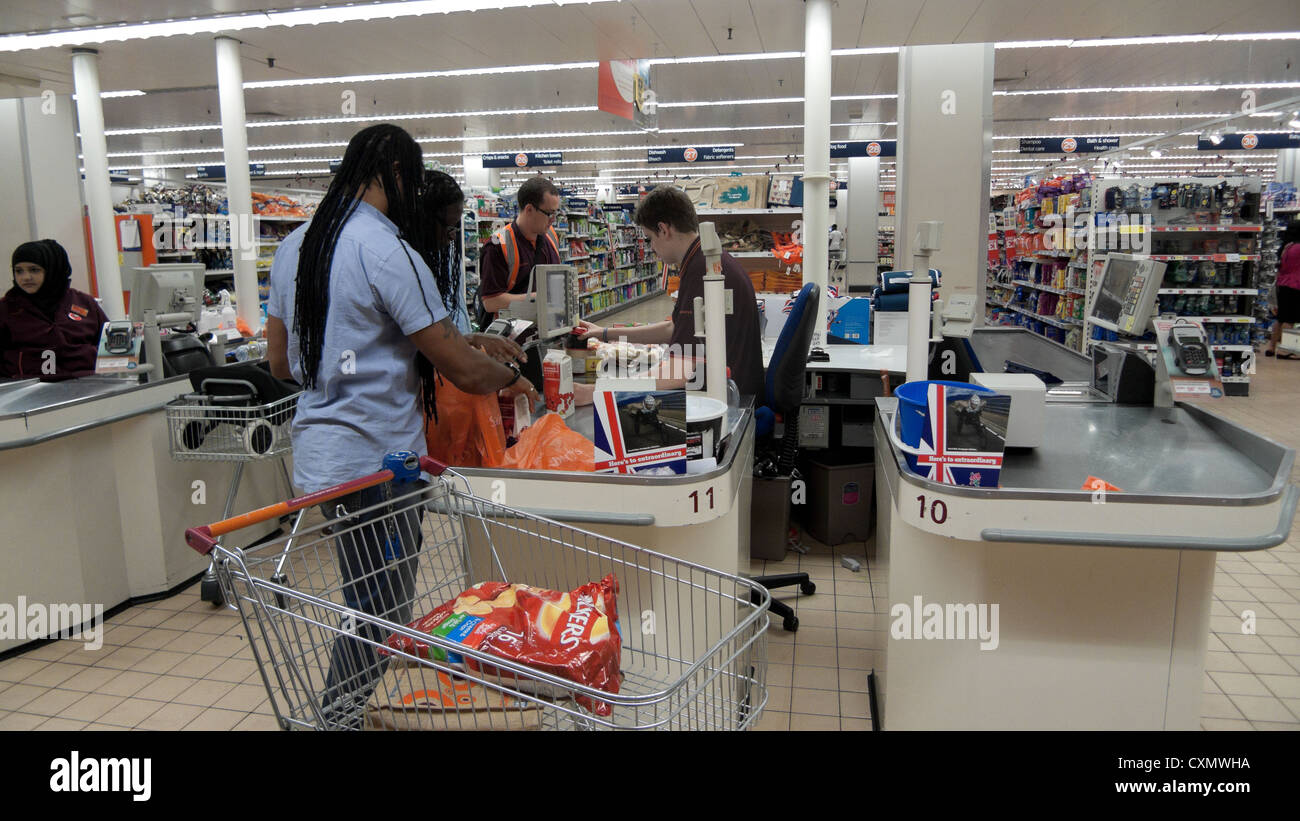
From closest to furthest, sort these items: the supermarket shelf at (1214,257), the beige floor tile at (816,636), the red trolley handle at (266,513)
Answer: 1. the red trolley handle at (266,513)
2. the beige floor tile at (816,636)
3. the supermarket shelf at (1214,257)

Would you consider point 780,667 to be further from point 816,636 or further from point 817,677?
point 816,636

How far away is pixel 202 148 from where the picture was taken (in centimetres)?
1894

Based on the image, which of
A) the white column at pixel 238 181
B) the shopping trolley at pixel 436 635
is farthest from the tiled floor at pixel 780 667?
the white column at pixel 238 181

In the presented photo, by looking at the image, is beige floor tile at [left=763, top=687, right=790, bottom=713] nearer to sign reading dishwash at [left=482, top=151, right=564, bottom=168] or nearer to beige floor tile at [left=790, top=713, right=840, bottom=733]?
beige floor tile at [left=790, top=713, right=840, bottom=733]

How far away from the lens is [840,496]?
4465mm

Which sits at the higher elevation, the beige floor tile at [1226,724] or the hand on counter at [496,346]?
the hand on counter at [496,346]

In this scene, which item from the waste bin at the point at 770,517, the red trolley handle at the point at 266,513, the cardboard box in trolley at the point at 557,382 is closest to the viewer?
the red trolley handle at the point at 266,513

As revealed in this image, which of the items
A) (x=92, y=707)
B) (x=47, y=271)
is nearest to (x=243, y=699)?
(x=92, y=707)

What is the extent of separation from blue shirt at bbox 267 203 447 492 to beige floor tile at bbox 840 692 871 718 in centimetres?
175

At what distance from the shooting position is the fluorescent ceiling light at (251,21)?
697cm

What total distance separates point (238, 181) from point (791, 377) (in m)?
6.09

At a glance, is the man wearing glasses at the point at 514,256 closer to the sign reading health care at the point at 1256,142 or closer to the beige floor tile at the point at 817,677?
the beige floor tile at the point at 817,677

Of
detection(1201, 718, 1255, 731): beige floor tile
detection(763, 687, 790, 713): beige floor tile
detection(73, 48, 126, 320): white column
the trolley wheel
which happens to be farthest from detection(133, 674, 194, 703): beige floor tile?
detection(73, 48, 126, 320): white column

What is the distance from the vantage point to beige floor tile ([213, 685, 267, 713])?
9.75ft
